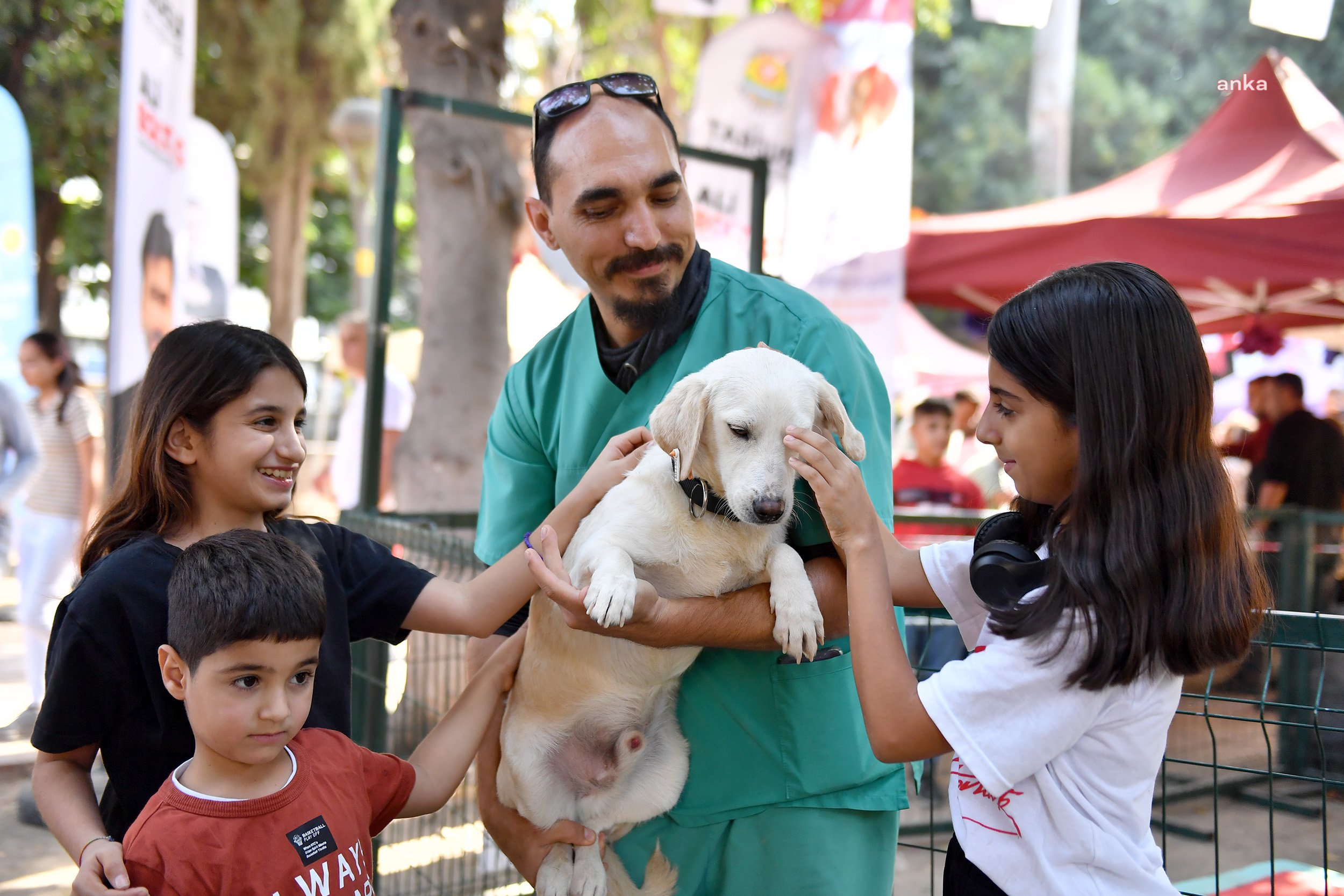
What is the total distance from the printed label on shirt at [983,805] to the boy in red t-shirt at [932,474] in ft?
16.7

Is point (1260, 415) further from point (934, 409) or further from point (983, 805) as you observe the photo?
point (983, 805)

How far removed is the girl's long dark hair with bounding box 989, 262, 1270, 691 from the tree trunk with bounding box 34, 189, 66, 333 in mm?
17305

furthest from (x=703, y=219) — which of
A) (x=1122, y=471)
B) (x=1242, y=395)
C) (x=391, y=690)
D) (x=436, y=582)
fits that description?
(x=1242, y=395)

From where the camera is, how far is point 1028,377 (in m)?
1.65

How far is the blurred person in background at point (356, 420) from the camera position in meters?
7.55

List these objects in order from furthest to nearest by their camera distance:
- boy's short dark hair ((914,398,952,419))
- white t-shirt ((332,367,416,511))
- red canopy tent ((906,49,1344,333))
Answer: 1. white t-shirt ((332,367,416,511))
2. boy's short dark hair ((914,398,952,419))
3. red canopy tent ((906,49,1344,333))

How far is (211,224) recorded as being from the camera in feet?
22.4

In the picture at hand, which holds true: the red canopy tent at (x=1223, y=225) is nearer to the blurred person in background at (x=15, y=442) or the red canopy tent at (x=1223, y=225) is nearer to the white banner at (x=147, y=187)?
the white banner at (x=147, y=187)

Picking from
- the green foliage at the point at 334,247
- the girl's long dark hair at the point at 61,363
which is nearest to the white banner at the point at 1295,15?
the girl's long dark hair at the point at 61,363

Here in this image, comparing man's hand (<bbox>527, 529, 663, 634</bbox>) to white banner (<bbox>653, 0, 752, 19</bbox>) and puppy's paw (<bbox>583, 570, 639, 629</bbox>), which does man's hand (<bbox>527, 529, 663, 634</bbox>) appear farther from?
white banner (<bbox>653, 0, 752, 19</bbox>)

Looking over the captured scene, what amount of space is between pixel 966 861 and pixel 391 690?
2.55 m

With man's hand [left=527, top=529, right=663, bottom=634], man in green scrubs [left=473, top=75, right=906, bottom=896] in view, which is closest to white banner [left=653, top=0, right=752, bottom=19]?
man in green scrubs [left=473, top=75, right=906, bottom=896]

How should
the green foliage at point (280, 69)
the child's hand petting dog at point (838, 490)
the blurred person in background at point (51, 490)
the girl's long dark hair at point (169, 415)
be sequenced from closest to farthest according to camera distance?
the child's hand petting dog at point (838, 490) → the girl's long dark hair at point (169, 415) → the blurred person in background at point (51, 490) → the green foliage at point (280, 69)

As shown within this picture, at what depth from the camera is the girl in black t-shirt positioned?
1616mm
